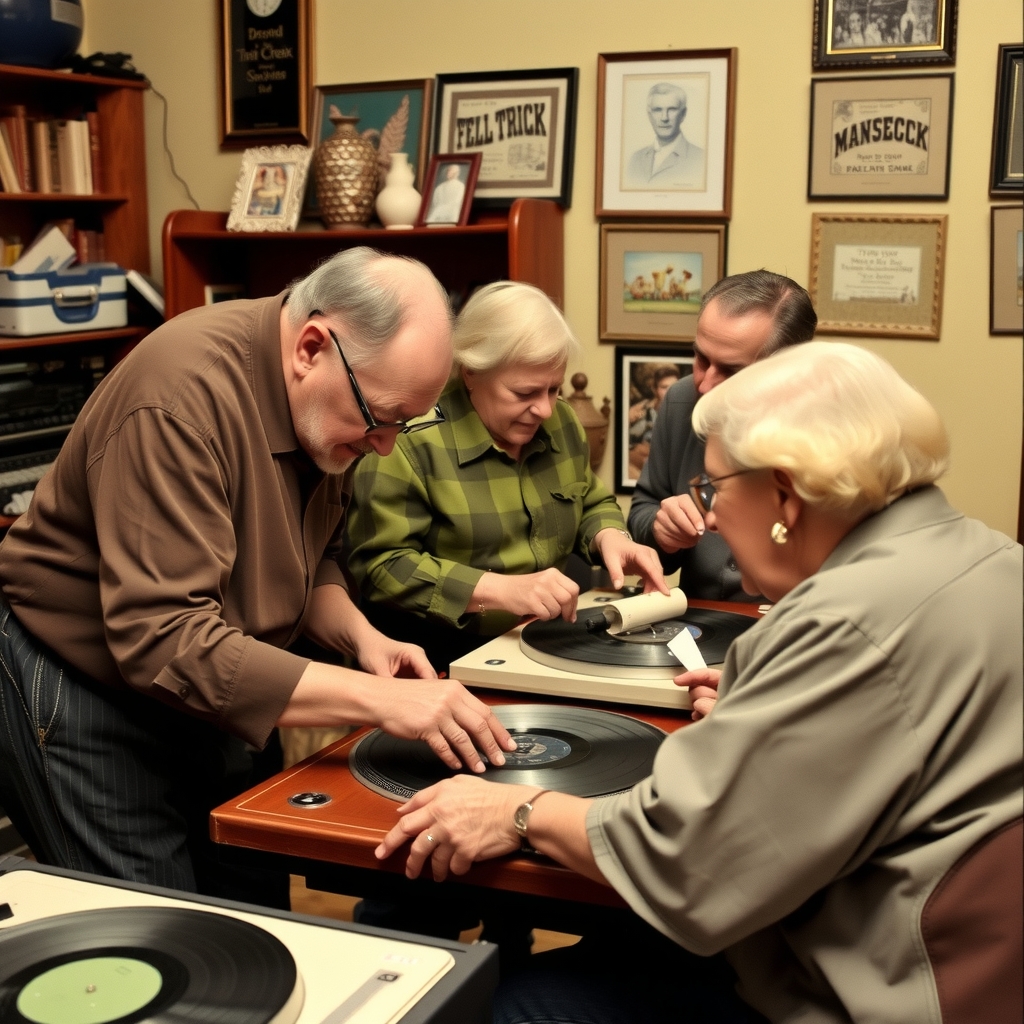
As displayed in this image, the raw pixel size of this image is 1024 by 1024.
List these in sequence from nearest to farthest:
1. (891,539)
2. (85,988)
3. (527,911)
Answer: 1. (85,988)
2. (891,539)
3. (527,911)

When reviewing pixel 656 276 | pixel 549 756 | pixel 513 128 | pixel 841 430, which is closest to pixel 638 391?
pixel 656 276

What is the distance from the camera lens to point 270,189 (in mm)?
3980

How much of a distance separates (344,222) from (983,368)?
6.40 ft

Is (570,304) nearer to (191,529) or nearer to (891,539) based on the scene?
(191,529)

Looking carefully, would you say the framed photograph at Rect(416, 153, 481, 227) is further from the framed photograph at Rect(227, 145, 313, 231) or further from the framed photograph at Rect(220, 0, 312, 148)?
the framed photograph at Rect(220, 0, 312, 148)

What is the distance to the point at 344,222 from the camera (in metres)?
3.83

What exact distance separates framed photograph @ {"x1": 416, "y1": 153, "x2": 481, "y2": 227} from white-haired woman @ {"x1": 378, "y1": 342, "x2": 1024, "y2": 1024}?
2.53m

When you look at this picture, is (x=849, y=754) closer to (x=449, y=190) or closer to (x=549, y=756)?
(x=549, y=756)

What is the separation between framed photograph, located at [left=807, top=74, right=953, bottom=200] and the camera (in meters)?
3.34

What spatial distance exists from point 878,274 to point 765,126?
536 mm

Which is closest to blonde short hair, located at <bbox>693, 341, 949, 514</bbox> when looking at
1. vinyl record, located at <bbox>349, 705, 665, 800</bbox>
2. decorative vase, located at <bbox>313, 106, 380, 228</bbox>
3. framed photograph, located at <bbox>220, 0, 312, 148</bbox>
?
vinyl record, located at <bbox>349, 705, 665, 800</bbox>

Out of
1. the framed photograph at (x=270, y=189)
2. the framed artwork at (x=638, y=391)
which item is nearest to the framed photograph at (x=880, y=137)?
the framed artwork at (x=638, y=391)

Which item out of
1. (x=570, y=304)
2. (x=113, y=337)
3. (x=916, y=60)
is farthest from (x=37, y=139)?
(x=916, y=60)

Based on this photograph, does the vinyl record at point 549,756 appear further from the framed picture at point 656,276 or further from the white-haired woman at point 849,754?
the framed picture at point 656,276
